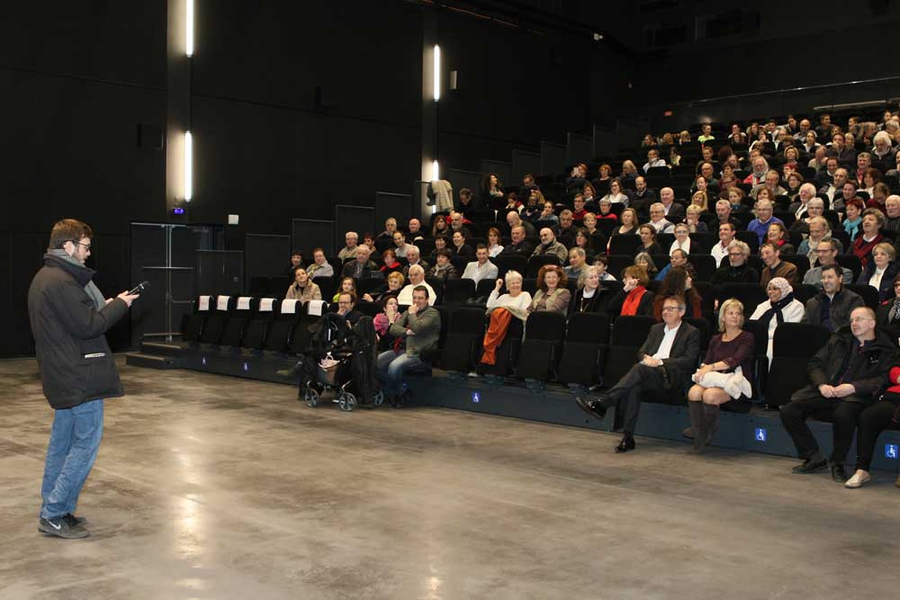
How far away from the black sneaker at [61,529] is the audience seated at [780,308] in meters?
4.44

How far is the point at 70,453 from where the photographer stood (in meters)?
3.88

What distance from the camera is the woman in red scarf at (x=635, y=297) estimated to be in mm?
6973

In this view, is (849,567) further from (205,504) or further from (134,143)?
(134,143)

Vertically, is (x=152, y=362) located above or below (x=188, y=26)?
below

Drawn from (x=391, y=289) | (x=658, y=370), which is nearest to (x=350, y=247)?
(x=391, y=289)

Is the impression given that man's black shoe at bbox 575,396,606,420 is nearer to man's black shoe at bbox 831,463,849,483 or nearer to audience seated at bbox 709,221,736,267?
man's black shoe at bbox 831,463,849,483

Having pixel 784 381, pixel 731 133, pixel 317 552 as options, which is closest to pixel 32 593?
pixel 317 552

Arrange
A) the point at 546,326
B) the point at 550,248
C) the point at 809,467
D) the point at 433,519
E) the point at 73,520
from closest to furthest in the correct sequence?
the point at 73,520, the point at 433,519, the point at 809,467, the point at 546,326, the point at 550,248

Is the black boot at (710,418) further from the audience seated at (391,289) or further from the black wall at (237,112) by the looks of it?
the black wall at (237,112)

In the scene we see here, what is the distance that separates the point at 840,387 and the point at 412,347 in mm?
3619

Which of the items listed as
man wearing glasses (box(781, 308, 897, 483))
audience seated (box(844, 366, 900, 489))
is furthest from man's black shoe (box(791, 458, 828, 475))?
audience seated (box(844, 366, 900, 489))

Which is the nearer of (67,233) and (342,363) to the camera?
(67,233)

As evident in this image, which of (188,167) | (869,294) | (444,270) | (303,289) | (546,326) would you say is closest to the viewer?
(869,294)

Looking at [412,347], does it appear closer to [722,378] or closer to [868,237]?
[722,378]
